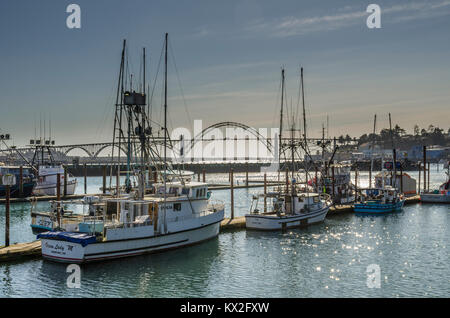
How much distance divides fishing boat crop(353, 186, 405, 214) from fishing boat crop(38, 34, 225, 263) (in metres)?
23.8

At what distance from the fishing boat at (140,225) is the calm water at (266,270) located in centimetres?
76

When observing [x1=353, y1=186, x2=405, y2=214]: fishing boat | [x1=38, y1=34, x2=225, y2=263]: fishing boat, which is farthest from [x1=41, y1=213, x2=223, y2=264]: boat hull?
[x1=353, y1=186, x2=405, y2=214]: fishing boat

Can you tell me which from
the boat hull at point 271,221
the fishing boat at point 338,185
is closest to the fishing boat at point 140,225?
the boat hull at point 271,221

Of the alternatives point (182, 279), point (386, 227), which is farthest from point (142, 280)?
point (386, 227)

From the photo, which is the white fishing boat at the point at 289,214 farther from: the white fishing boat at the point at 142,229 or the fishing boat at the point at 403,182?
the fishing boat at the point at 403,182

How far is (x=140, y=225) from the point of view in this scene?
1184 inches

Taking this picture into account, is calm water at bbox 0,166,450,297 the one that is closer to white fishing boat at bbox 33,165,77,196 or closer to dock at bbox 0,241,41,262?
dock at bbox 0,241,41,262

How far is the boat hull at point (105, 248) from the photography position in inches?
1078

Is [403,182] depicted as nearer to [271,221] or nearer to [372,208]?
[372,208]

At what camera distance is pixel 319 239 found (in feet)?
123

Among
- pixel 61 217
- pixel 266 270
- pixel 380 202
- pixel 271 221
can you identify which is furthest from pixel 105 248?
pixel 380 202

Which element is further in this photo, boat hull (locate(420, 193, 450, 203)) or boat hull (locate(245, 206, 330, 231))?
boat hull (locate(420, 193, 450, 203))

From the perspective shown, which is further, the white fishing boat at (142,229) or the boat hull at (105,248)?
the white fishing boat at (142,229)

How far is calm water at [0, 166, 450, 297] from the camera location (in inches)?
926
